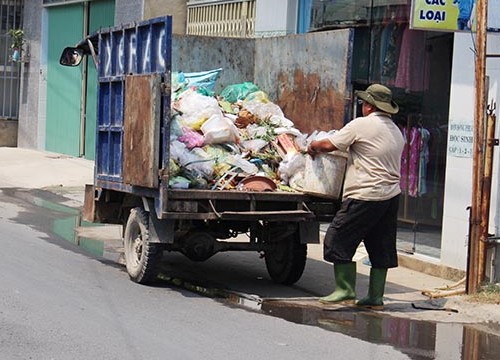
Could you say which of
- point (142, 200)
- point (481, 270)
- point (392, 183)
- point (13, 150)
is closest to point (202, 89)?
point (142, 200)

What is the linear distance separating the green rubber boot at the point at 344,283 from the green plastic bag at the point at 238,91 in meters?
2.89

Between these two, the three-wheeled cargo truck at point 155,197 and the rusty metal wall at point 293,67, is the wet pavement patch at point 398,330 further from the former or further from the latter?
the rusty metal wall at point 293,67

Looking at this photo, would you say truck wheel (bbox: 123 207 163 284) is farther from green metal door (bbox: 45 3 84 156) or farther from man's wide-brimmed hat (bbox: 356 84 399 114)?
green metal door (bbox: 45 3 84 156)

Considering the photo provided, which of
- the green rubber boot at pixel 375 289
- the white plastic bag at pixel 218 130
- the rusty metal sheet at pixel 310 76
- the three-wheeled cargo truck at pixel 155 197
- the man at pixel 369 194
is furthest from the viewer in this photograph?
the rusty metal sheet at pixel 310 76

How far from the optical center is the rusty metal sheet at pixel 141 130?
8805mm

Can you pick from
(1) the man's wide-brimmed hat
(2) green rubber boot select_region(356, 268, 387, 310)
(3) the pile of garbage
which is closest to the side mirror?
(3) the pile of garbage

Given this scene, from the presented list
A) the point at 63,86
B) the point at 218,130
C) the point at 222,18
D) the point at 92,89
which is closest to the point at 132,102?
the point at 218,130

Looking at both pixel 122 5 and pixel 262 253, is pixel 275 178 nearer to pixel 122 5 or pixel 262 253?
pixel 262 253

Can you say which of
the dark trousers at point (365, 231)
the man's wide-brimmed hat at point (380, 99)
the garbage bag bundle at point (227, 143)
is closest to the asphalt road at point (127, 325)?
the dark trousers at point (365, 231)

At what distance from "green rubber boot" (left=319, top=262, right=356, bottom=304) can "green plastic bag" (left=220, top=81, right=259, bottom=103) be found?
9.50ft

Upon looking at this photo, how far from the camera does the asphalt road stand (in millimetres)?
6820

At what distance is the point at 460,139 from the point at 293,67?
2.03 m

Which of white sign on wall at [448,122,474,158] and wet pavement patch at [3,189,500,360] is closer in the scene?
wet pavement patch at [3,189,500,360]

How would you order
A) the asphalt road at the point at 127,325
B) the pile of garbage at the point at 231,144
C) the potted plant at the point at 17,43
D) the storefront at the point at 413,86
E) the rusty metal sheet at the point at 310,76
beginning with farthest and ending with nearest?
the potted plant at the point at 17,43, the storefront at the point at 413,86, the rusty metal sheet at the point at 310,76, the pile of garbage at the point at 231,144, the asphalt road at the point at 127,325
